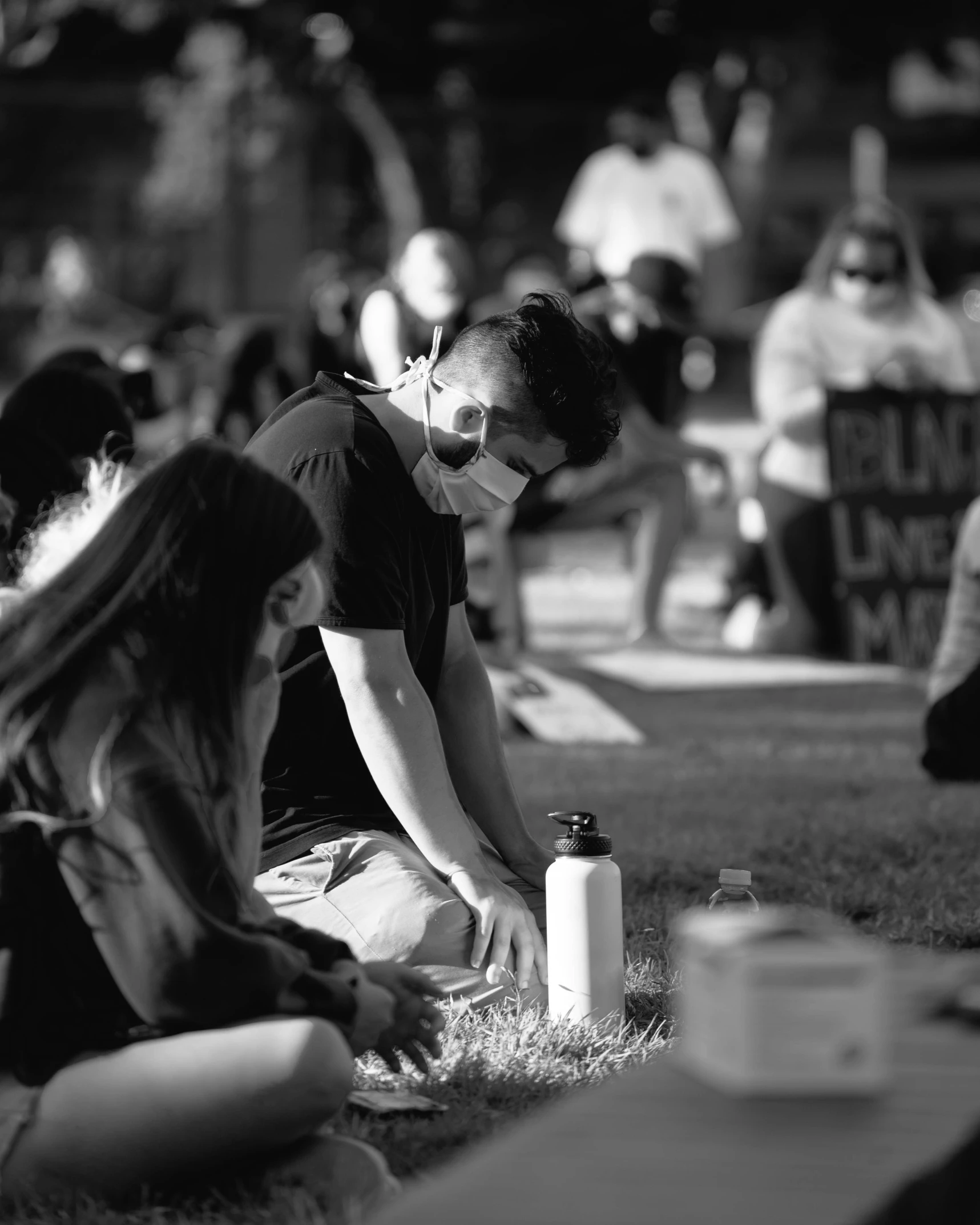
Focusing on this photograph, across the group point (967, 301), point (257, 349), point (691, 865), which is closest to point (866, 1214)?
point (691, 865)

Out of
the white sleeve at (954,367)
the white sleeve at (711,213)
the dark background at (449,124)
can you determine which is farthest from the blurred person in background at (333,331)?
the dark background at (449,124)

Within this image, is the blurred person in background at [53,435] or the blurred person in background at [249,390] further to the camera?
the blurred person in background at [249,390]

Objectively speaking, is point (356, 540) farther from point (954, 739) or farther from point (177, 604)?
point (954, 739)

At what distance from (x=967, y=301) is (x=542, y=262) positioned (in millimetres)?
5382

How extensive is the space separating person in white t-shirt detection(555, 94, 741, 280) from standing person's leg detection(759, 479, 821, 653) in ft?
13.0

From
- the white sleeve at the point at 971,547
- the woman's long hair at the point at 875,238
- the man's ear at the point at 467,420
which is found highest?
the woman's long hair at the point at 875,238

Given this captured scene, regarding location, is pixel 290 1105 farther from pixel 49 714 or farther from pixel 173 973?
pixel 49 714

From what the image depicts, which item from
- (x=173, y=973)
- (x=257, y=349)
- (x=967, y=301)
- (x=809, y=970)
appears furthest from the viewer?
(x=967, y=301)

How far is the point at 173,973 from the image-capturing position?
7.72ft

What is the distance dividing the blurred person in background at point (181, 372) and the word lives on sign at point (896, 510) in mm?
2765

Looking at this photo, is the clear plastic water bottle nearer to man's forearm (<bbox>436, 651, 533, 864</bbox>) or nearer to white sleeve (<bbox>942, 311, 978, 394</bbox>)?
man's forearm (<bbox>436, 651, 533, 864</bbox>)

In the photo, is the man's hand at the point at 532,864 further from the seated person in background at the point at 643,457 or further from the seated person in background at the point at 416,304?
the seated person in background at the point at 643,457

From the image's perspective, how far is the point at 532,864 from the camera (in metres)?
3.86

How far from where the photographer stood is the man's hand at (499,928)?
11.2ft
